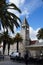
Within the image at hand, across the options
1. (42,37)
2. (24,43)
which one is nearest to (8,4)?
Answer: (42,37)

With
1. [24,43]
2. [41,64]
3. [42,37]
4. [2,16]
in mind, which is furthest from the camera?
[24,43]

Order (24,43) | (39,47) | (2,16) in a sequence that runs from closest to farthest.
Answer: (2,16) → (39,47) → (24,43)

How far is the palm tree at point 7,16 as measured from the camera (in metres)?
26.2

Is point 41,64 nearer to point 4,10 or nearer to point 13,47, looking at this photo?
point 4,10

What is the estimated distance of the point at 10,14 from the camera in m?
28.4

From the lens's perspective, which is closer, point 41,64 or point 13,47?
point 41,64

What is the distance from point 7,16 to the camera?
27875 millimetres

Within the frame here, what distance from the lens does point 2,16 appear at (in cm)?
2634

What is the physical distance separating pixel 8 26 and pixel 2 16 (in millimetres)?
3165

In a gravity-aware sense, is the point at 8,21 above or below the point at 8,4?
below

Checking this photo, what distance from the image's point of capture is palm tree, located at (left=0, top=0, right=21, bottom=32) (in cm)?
2617

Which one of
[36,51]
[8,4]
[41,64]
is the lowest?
[41,64]

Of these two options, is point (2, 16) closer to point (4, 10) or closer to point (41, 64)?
point (4, 10)

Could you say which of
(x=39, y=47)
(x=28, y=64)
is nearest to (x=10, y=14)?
(x=28, y=64)
